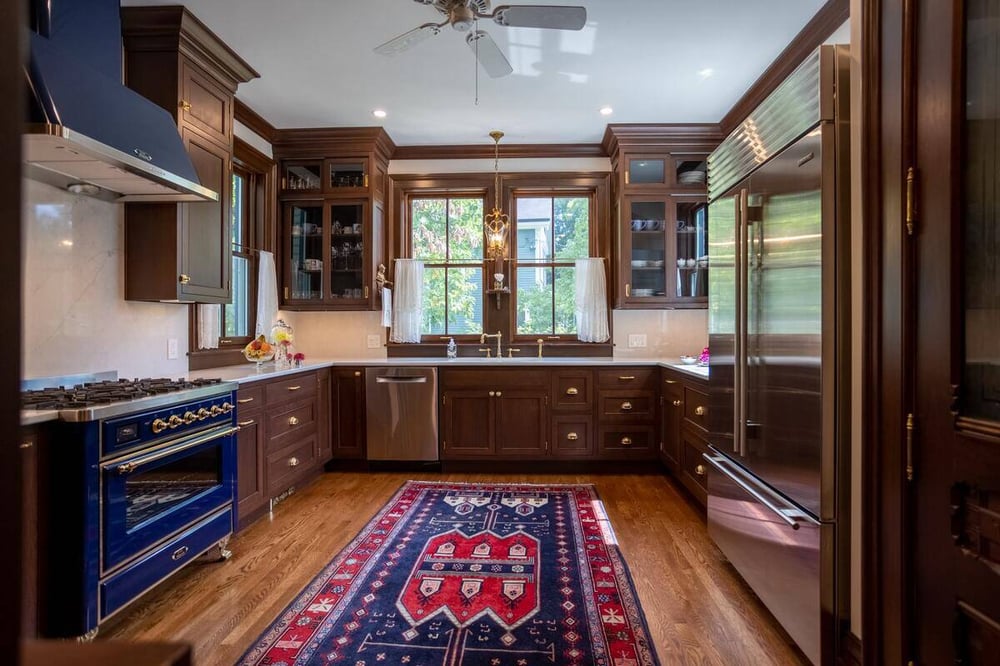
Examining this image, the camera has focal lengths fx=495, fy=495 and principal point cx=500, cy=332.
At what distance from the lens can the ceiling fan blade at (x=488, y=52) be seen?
7.82 ft

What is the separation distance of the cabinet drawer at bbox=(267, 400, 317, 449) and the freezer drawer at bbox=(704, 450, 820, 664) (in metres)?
2.56

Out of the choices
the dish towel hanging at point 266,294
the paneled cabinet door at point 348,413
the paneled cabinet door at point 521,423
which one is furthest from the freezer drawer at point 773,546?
the dish towel hanging at point 266,294

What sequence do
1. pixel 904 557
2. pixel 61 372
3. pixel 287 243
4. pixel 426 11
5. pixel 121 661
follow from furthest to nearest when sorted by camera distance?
pixel 287 243
pixel 426 11
pixel 61 372
pixel 904 557
pixel 121 661

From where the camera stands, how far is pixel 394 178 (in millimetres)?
4625

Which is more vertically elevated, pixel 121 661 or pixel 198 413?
pixel 121 661

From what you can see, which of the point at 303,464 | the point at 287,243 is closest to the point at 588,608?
the point at 303,464

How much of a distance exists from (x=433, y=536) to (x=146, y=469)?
1.42 m

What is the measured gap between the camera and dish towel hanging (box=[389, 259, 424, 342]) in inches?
178

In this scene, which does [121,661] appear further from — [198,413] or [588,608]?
[198,413]

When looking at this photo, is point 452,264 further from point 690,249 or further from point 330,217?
point 690,249

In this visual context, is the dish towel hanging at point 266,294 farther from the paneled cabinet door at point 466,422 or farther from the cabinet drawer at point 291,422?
the paneled cabinet door at point 466,422

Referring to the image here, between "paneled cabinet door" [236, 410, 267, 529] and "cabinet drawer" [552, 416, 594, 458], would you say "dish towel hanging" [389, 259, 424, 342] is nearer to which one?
"cabinet drawer" [552, 416, 594, 458]

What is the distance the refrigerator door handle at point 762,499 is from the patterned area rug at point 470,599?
661mm

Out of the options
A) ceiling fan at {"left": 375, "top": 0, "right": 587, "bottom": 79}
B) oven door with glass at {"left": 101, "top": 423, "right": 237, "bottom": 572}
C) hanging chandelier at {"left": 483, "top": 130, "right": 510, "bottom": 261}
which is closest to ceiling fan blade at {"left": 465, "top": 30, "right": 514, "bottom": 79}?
ceiling fan at {"left": 375, "top": 0, "right": 587, "bottom": 79}
